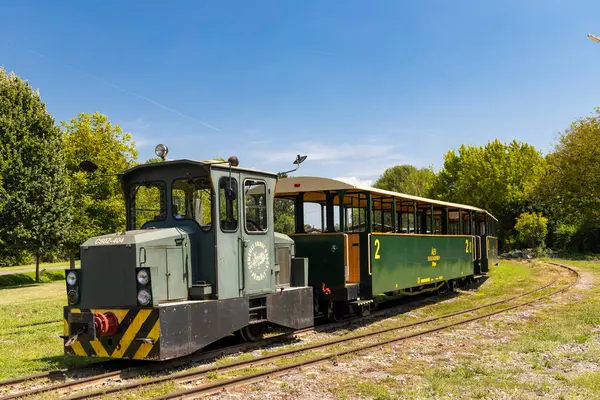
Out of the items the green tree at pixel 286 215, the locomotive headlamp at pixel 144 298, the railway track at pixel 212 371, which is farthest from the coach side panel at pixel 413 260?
the locomotive headlamp at pixel 144 298

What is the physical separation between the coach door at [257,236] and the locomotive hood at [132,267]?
3.59 ft

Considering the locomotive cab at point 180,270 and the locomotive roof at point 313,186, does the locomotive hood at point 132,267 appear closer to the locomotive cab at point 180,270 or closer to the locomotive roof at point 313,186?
the locomotive cab at point 180,270

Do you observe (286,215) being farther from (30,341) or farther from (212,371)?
(30,341)

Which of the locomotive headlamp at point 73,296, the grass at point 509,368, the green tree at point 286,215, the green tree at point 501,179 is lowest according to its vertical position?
the grass at point 509,368

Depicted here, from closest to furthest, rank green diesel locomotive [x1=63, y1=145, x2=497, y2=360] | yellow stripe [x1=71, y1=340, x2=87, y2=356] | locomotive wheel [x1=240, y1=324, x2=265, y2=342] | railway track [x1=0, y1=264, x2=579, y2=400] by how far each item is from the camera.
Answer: railway track [x1=0, y1=264, x2=579, y2=400] < green diesel locomotive [x1=63, y1=145, x2=497, y2=360] < yellow stripe [x1=71, y1=340, x2=87, y2=356] < locomotive wheel [x1=240, y1=324, x2=265, y2=342]

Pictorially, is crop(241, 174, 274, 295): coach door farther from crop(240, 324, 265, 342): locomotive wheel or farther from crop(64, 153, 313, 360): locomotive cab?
crop(240, 324, 265, 342): locomotive wheel

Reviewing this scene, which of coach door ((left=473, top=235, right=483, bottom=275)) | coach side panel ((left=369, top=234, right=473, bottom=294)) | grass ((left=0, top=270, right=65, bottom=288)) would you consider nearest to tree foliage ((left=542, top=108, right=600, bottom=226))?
coach door ((left=473, top=235, right=483, bottom=275))

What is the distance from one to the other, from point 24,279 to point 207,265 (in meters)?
26.3

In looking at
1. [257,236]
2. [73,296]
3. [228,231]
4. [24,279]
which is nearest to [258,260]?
[257,236]

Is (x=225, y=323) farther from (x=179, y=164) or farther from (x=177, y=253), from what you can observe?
(x=179, y=164)

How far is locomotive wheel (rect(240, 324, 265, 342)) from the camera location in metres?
9.28

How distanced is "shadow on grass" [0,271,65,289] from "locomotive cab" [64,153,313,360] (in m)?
22.0

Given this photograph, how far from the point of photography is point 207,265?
26.8 feet

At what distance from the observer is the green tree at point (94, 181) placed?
27828 millimetres
